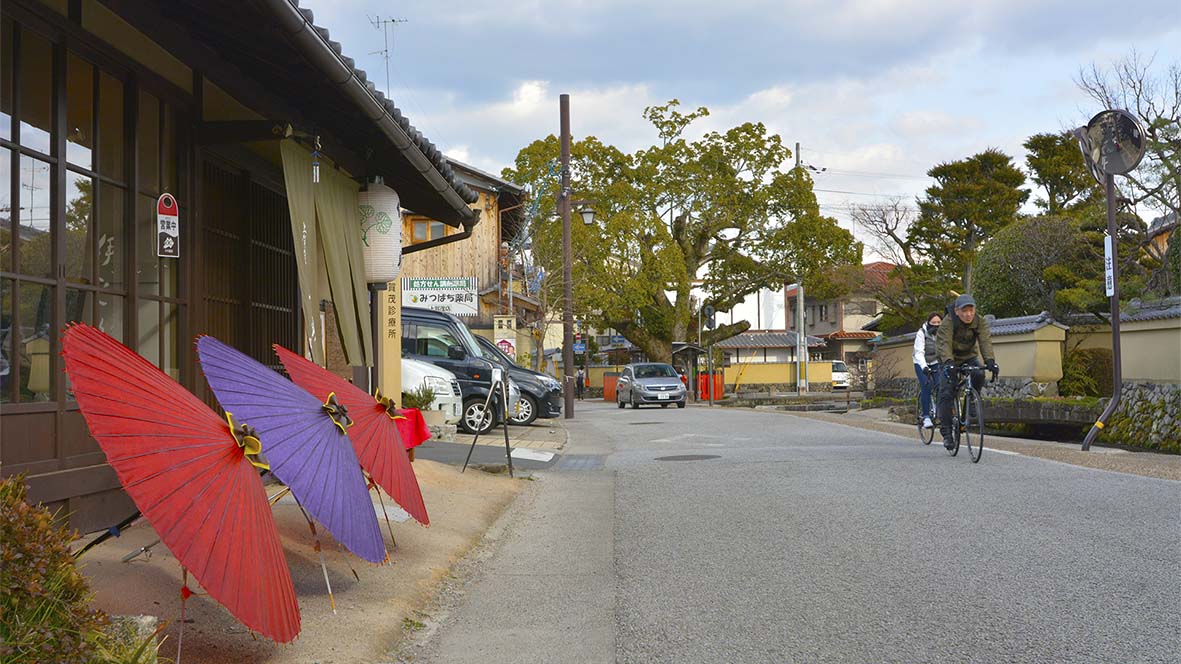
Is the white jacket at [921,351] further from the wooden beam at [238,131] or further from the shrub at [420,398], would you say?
the wooden beam at [238,131]

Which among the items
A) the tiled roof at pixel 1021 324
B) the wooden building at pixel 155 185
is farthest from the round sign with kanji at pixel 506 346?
the wooden building at pixel 155 185

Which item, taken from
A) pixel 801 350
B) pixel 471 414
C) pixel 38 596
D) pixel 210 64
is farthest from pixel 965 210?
pixel 38 596

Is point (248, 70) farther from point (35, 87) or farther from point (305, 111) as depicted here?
point (35, 87)

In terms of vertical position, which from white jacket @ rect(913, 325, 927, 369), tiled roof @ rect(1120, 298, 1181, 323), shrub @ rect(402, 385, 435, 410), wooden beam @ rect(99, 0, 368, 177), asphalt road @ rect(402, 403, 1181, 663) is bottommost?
asphalt road @ rect(402, 403, 1181, 663)

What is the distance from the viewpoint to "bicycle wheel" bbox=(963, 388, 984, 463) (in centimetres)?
1159

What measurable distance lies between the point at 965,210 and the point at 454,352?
27.7 meters

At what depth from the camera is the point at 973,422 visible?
11852 mm

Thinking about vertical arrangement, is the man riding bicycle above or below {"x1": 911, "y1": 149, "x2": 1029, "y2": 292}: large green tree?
below

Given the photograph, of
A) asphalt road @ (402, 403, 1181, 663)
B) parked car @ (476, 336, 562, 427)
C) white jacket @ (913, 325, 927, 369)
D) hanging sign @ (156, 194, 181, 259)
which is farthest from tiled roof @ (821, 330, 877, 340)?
hanging sign @ (156, 194, 181, 259)

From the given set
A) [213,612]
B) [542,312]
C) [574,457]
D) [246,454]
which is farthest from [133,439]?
[542,312]

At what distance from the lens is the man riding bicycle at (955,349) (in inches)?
482

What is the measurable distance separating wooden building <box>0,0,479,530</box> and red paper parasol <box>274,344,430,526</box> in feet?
4.15

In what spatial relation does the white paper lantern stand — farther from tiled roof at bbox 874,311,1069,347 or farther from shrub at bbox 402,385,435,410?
tiled roof at bbox 874,311,1069,347

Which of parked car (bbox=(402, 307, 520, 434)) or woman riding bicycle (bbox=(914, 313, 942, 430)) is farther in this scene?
parked car (bbox=(402, 307, 520, 434))
